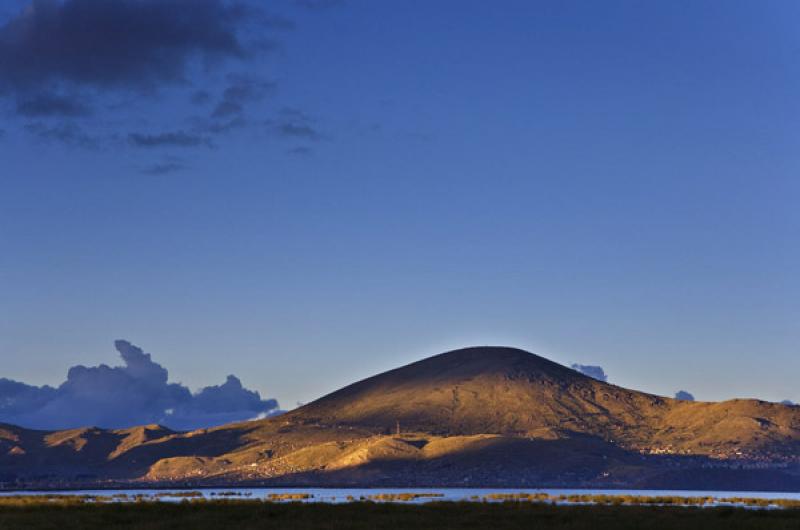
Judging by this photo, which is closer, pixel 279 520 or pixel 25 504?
pixel 279 520

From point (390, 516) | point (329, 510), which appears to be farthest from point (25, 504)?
point (390, 516)

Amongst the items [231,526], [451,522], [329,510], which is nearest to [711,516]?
[451,522]

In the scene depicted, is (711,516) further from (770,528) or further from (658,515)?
(770,528)

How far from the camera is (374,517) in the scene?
363ft

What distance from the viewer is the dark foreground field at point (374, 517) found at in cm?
10232

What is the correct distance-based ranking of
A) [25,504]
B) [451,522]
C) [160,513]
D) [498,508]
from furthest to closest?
1. [25,504]
2. [498,508]
3. [160,513]
4. [451,522]

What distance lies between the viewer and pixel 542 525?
338ft

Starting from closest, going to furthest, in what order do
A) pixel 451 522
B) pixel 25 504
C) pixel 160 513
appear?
1. pixel 451 522
2. pixel 160 513
3. pixel 25 504

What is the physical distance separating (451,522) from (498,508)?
1891 centimetres

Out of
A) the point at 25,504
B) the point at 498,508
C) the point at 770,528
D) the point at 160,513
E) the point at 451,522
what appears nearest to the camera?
the point at 770,528

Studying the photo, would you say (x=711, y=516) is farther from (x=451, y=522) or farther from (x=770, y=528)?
(x=451, y=522)

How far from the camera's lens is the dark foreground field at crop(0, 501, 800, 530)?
4028 inches

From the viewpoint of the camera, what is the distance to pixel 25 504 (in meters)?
133

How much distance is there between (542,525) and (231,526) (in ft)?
84.7
